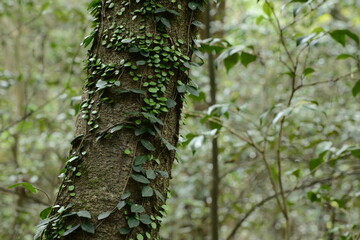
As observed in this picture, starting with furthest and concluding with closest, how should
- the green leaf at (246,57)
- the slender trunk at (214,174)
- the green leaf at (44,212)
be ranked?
the slender trunk at (214,174), the green leaf at (246,57), the green leaf at (44,212)

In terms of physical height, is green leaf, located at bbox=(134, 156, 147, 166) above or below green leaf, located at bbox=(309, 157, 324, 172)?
below

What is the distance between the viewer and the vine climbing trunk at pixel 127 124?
48.9 inches

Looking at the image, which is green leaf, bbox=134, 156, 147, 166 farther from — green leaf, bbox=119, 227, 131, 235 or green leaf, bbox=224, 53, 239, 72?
green leaf, bbox=224, 53, 239, 72

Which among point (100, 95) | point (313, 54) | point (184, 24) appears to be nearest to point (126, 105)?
point (100, 95)

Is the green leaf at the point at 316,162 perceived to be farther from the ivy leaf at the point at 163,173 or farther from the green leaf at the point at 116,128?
the green leaf at the point at 116,128

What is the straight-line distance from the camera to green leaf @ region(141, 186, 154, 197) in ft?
4.13

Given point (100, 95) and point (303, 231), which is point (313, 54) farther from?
point (100, 95)

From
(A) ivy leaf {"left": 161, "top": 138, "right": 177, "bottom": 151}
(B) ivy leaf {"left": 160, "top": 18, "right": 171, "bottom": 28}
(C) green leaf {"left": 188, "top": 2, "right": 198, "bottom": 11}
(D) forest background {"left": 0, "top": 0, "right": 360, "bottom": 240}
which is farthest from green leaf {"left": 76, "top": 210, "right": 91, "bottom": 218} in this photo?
(D) forest background {"left": 0, "top": 0, "right": 360, "bottom": 240}

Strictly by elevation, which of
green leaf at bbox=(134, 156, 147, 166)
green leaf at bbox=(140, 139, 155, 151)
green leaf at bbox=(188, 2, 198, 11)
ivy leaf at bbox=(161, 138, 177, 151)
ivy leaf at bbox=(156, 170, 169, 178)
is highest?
green leaf at bbox=(188, 2, 198, 11)

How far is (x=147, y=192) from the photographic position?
1266 mm

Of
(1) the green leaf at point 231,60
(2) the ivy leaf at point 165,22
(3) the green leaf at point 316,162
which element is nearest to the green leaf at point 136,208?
(2) the ivy leaf at point 165,22

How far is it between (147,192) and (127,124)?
23cm

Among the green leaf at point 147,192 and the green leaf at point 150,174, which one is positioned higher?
the green leaf at point 150,174

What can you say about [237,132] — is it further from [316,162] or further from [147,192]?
[147,192]
